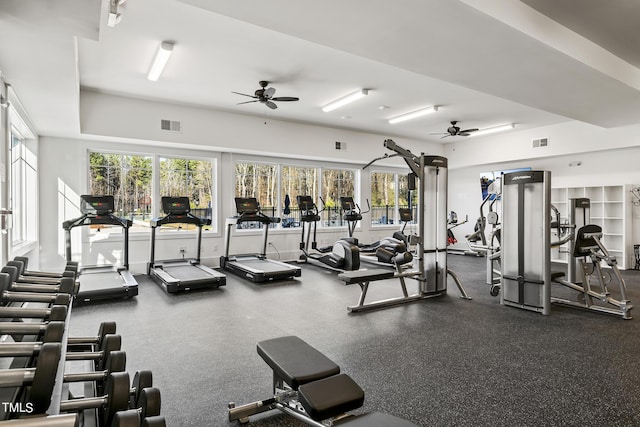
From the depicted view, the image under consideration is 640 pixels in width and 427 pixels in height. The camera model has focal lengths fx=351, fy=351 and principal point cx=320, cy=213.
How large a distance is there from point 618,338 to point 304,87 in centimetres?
510

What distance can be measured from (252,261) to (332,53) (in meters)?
4.29

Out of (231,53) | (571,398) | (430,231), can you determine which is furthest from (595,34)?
(231,53)

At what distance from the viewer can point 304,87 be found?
5668 mm

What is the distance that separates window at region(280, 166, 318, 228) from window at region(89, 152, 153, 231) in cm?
299

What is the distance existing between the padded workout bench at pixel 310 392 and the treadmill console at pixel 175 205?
4.68 metres

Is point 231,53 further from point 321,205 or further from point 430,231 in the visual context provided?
point 321,205

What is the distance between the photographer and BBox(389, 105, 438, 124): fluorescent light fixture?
684cm

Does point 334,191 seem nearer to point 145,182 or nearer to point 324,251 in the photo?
point 324,251

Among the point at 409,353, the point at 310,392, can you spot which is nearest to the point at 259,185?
the point at 409,353

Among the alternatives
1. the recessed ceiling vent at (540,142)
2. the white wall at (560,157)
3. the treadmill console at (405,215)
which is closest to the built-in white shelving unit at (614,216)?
the white wall at (560,157)

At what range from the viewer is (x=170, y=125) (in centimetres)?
651

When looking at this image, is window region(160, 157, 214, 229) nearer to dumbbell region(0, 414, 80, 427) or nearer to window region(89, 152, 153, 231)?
window region(89, 152, 153, 231)

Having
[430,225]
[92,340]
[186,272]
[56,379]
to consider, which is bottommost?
[186,272]

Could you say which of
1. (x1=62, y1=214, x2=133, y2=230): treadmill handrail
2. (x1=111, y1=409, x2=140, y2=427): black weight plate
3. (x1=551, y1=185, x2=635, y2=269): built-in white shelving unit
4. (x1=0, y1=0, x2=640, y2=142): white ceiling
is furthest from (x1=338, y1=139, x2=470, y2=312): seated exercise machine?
(x1=62, y1=214, x2=133, y2=230): treadmill handrail
